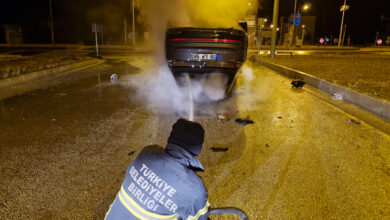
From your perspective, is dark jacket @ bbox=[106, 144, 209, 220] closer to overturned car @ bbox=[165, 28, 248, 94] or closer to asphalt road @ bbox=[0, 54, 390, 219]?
asphalt road @ bbox=[0, 54, 390, 219]

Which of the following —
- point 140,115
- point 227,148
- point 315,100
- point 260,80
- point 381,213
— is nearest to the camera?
point 381,213

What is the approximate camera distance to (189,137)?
63.0 inches

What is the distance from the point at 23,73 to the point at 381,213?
32.7 feet

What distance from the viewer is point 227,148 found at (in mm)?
3957

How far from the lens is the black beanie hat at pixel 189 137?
5.26ft

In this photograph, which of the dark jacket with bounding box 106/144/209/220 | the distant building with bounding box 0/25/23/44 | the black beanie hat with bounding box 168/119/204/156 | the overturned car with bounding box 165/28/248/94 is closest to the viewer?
the dark jacket with bounding box 106/144/209/220

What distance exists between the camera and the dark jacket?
1498 millimetres

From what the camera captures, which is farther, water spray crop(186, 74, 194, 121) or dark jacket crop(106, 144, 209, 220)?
water spray crop(186, 74, 194, 121)

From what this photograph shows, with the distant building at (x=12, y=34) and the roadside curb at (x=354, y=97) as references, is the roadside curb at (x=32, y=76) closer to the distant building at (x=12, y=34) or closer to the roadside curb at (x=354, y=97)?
the roadside curb at (x=354, y=97)

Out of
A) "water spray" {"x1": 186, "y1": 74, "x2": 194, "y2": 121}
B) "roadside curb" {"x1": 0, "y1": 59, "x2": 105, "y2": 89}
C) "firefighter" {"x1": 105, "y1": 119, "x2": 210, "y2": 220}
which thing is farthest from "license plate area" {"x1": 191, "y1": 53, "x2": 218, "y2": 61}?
"roadside curb" {"x1": 0, "y1": 59, "x2": 105, "y2": 89}

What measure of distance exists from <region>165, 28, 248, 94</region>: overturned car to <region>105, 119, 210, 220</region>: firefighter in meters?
4.97

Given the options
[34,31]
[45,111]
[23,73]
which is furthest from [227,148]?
[34,31]

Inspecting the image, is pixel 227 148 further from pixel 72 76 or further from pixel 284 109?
pixel 72 76

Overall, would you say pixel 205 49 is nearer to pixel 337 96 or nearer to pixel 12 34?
pixel 337 96
